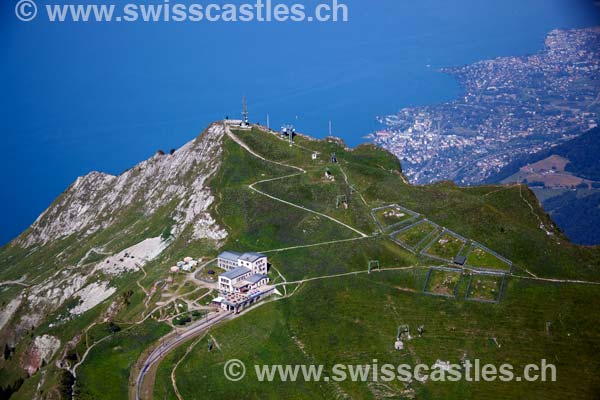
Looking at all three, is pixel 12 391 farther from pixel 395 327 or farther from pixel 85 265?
pixel 395 327

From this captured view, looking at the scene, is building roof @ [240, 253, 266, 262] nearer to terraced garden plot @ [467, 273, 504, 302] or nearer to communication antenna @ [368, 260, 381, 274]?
communication antenna @ [368, 260, 381, 274]

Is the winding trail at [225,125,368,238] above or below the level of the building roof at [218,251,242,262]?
above

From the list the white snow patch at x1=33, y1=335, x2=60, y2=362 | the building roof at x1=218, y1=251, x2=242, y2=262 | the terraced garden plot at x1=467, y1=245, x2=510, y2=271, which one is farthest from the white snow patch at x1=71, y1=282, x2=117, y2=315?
the terraced garden plot at x1=467, y1=245, x2=510, y2=271

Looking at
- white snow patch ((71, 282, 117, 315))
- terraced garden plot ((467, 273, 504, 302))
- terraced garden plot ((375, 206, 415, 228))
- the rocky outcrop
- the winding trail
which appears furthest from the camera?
the rocky outcrop

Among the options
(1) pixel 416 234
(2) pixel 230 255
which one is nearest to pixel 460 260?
(1) pixel 416 234

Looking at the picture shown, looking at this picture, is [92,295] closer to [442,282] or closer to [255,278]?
[255,278]

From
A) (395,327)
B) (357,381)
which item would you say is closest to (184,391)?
(357,381)

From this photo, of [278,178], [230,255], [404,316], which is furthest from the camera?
[278,178]
